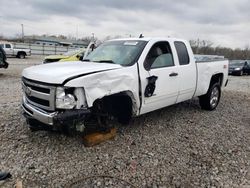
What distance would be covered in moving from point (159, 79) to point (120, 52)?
924mm

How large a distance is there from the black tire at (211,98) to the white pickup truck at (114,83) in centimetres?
45

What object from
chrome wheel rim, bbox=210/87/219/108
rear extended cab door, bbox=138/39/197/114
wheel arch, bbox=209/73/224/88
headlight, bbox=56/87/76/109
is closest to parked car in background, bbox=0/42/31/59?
wheel arch, bbox=209/73/224/88

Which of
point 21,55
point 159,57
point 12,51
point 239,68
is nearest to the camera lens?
point 159,57

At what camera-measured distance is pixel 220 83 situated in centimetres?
734

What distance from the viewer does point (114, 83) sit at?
3.89m

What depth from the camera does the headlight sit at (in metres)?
3.45

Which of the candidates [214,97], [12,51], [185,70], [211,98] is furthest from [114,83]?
[12,51]

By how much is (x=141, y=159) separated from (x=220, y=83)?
14.7ft

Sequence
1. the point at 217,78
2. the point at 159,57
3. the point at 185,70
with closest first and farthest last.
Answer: the point at 159,57
the point at 185,70
the point at 217,78

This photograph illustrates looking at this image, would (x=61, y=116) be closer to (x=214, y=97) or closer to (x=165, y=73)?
(x=165, y=73)

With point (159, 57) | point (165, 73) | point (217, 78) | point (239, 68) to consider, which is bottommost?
point (239, 68)

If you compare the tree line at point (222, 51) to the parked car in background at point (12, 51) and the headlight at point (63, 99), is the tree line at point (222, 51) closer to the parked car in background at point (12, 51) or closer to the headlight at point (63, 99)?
the parked car in background at point (12, 51)

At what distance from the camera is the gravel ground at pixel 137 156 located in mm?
3363

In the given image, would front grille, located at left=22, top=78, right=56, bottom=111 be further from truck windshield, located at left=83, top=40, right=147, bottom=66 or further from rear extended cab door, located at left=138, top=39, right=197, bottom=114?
rear extended cab door, located at left=138, top=39, right=197, bottom=114
